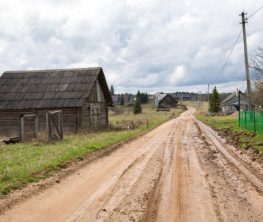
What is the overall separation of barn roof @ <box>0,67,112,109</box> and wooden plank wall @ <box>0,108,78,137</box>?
77cm

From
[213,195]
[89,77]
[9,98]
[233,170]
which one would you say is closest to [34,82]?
[9,98]

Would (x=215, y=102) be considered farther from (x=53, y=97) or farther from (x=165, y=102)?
(x=53, y=97)

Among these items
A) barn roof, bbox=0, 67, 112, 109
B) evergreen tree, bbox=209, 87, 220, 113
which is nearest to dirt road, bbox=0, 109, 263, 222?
barn roof, bbox=0, 67, 112, 109

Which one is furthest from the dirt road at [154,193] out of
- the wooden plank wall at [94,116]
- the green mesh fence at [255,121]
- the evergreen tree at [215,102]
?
the evergreen tree at [215,102]

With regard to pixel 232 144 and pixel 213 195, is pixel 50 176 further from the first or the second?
pixel 232 144

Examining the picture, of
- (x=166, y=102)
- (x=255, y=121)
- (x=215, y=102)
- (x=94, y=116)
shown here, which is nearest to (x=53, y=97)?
(x=94, y=116)

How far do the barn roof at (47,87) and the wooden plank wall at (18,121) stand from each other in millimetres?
767

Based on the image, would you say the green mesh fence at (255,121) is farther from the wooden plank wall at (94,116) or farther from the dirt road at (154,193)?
the wooden plank wall at (94,116)

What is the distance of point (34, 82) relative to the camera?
1235 inches

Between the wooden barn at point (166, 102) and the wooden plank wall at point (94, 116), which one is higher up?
the wooden barn at point (166, 102)

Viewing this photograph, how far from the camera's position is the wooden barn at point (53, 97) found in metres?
28.5

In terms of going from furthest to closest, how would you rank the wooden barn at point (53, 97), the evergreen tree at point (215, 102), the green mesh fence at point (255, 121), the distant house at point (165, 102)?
the distant house at point (165, 102) → the evergreen tree at point (215, 102) → the wooden barn at point (53, 97) → the green mesh fence at point (255, 121)

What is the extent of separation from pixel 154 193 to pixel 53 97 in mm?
21940

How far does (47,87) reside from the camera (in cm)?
3039
